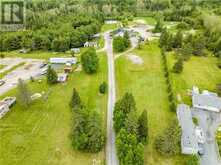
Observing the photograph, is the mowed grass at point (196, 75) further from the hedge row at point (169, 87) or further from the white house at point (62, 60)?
the white house at point (62, 60)

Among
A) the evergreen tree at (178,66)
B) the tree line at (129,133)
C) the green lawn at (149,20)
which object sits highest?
the green lawn at (149,20)

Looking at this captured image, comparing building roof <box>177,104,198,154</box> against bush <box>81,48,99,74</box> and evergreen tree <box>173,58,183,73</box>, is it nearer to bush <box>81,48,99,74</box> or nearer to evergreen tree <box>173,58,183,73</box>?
evergreen tree <box>173,58,183,73</box>

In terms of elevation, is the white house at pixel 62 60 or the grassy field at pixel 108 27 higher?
the grassy field at pixel 108 27

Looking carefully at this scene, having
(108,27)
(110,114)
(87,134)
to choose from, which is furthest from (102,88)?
(108,27)

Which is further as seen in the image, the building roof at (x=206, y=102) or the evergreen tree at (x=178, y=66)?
the evergreen tree at (x=178, y=66)

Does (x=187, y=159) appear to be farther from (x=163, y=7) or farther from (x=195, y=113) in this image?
(x=163, y=7)

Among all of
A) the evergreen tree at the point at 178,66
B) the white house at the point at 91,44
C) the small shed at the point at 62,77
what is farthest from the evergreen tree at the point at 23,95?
the white house at the point at 91,44
